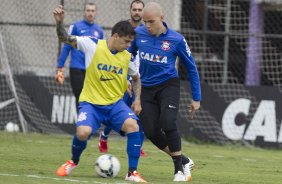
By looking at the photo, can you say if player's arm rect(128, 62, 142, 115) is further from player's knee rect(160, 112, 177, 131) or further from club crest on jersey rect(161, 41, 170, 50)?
club crest on jersey rect(161, 41, 170, 50)

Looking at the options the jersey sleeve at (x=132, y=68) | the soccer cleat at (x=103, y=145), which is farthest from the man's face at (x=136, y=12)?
the jersey sleeve at (x=132, y=68)

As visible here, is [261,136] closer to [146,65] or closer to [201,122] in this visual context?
[201,122]

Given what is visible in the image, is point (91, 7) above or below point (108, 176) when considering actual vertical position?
above

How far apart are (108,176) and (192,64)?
1.71 meters

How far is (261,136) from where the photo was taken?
17.3m

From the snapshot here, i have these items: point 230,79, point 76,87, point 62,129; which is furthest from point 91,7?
point 230,79

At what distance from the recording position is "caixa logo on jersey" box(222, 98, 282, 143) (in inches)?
679

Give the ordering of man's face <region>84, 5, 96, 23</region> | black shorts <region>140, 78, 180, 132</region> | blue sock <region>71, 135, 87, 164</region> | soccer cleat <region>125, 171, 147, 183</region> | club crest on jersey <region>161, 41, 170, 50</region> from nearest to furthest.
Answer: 1. soccer cleat <region>125, 171, 147, 183</region>
2. blue sock <region>71, 135, 87, 164</region>
3. black shorts <region>140, 78, 180, 132</region>
4. club crest on jersey <region>161, 41, 170, 50</region>
5. man's face <region>84, 5, 96, 23</region>

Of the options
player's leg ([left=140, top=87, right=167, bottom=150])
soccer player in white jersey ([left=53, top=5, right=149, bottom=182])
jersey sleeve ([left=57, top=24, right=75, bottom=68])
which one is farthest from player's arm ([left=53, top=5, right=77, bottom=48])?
jersey sleeve ([left=57, top=24, right=75, bottom=68])

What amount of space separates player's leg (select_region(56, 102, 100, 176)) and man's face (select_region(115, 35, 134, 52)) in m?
0.75

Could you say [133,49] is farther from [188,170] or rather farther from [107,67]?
[188,170]

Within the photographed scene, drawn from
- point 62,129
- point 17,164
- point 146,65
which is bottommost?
point 62,129

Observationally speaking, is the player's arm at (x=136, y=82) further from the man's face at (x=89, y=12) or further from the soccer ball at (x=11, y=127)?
the soccer ball at (x=11, y=127)

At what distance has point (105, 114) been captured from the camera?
10.1 meters
